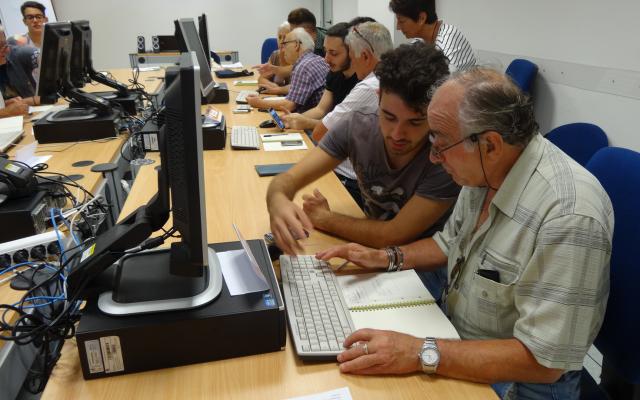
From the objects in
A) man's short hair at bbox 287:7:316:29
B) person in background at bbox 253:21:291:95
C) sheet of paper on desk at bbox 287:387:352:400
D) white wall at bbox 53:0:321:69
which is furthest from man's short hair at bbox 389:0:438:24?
white wall at bbox 53:0:321:69

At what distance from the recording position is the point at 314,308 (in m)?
1.02

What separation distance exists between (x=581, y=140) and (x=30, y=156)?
2.66 metres

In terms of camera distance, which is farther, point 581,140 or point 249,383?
point 581,140

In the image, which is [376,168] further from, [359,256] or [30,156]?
[30,156]

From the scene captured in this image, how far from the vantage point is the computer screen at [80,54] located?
251 cm

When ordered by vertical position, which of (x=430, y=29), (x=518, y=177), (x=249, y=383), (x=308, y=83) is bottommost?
(x=249, y=383)

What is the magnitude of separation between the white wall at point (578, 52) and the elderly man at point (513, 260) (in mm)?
1330

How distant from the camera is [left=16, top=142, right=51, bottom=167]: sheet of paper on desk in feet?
6.82

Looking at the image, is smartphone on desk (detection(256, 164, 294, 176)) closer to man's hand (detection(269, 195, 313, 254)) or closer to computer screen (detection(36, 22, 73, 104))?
man's hand (detection(269, 195, 313, 254))

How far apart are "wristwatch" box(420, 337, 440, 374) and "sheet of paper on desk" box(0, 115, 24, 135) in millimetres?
2468

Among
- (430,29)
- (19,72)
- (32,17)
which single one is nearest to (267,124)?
(430,29)

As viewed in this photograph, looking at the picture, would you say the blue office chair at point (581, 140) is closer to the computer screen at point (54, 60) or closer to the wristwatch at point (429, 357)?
the wristwatch at point (429, 357)

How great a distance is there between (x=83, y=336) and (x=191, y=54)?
21.3 inches

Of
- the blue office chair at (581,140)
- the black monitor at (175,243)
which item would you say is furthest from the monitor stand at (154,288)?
the blue office chair at (581,140)
